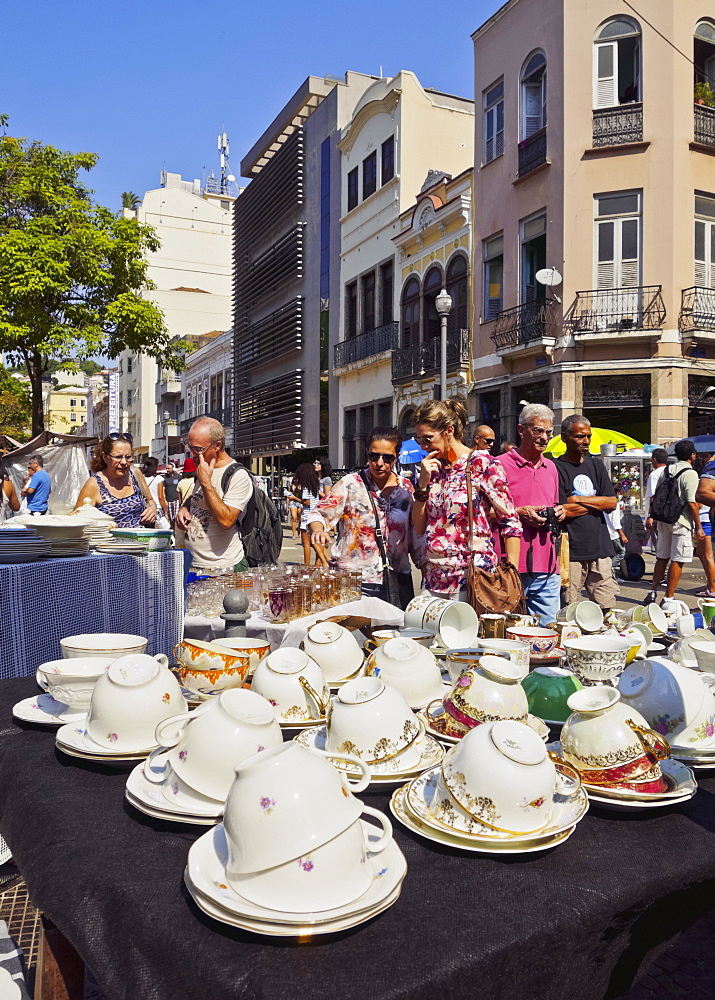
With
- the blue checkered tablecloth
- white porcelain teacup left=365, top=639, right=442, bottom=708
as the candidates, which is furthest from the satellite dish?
white porcelain teacup left=365, top=639, right=442, bottom=708

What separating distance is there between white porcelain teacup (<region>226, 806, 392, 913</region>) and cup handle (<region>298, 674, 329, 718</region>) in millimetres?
679

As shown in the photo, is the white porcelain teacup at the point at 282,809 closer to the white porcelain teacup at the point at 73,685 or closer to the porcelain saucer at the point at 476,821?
the porcelain saucer at the point at 476,821

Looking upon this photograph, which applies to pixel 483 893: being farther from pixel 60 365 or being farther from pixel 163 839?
pixel 60 365

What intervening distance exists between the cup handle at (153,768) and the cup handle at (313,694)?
38 cm

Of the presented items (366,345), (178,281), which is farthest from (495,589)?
(178,281)

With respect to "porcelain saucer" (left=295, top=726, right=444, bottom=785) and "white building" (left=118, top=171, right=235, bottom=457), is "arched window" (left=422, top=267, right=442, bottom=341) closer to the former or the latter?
"porcelain saucer" (left=295, top=726, right=444, bottom=785)

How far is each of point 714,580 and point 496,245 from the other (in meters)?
11.4

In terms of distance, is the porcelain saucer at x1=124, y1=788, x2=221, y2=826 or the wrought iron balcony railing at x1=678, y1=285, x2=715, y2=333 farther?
the wrought iron balcony railing at x1=678, y1=285, x2=715, y2=333

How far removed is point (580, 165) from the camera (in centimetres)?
1458

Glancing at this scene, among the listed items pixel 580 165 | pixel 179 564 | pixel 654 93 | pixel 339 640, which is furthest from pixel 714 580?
pixel 654 93

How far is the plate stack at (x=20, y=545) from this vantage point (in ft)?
8.34

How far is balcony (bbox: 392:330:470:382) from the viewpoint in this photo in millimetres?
17452

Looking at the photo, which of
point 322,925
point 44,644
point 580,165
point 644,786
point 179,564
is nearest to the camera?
point 322,925

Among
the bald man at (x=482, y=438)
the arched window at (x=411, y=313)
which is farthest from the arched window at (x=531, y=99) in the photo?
the bald man at (x=482, y=438)
